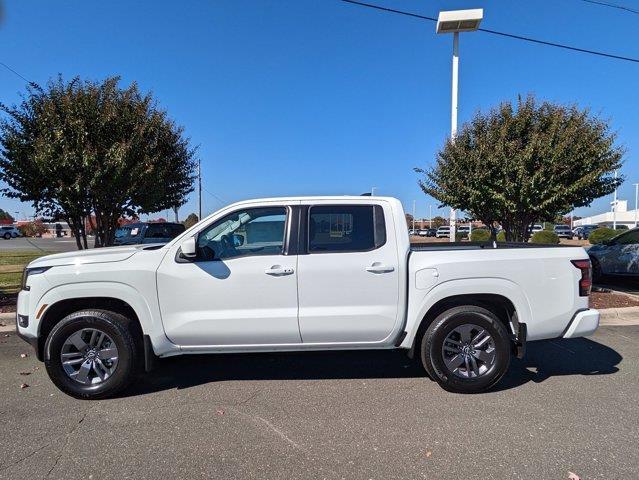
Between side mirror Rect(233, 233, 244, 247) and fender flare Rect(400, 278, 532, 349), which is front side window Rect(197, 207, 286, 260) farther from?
fender flare Rect(400, 278, 532, 349)

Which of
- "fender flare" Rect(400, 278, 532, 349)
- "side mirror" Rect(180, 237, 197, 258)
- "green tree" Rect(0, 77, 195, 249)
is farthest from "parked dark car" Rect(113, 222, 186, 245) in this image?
"fender flare" Rect(400, 278, 532, 349)

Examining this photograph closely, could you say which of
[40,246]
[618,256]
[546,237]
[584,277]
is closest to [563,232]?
[546,237]

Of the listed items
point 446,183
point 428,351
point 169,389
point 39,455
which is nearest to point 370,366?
point 428,351

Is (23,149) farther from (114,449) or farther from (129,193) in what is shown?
(114,449)

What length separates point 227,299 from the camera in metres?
4.09

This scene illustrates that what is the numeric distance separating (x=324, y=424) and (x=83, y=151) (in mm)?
7197

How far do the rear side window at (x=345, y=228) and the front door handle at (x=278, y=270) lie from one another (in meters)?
0.29

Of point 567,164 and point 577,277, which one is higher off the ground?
point 567,164

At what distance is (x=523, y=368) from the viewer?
195 inches

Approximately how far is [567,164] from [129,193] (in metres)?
8.89

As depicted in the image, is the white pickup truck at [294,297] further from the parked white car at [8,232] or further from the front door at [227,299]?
the parked white car at [8,232]

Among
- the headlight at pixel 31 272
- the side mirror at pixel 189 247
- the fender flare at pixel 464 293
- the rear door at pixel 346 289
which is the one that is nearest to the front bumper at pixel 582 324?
the fender flare at pixel 464 293

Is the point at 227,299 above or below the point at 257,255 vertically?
below

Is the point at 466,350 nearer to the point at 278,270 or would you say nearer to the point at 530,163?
the point at 278,270
